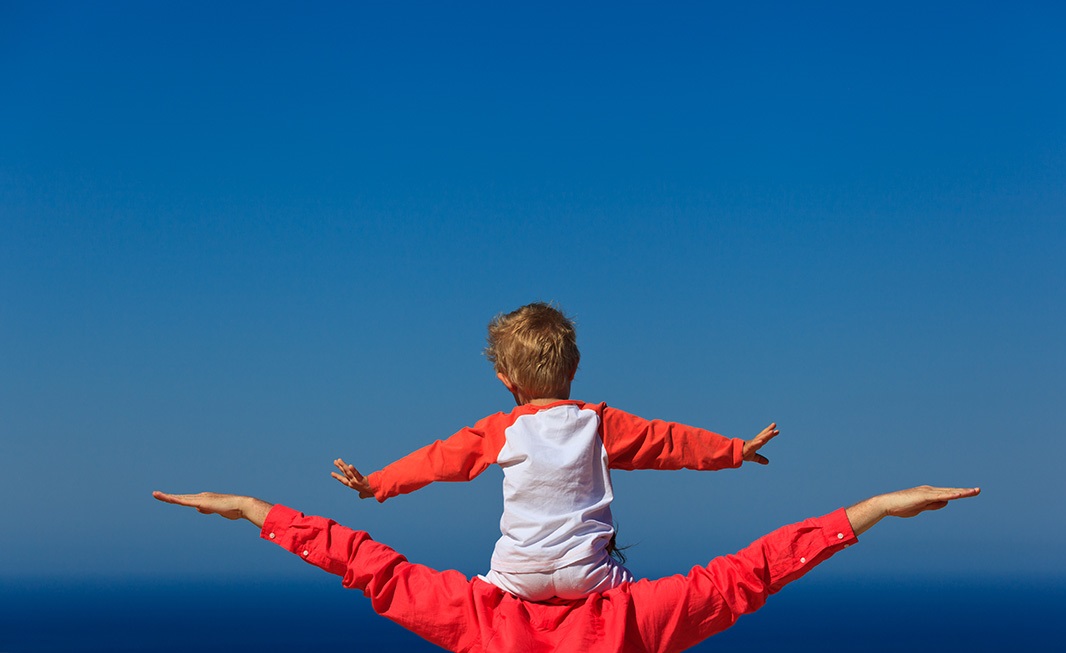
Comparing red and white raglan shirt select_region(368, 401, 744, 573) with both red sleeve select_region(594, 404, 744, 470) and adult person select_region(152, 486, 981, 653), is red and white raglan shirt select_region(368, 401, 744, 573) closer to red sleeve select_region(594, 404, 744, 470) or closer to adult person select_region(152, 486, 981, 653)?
red sleeve select_region(594, 404, 744, 470)

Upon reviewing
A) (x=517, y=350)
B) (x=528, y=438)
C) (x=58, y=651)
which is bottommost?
(x=528, y=438)

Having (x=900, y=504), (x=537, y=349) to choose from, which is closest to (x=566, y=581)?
(x=537, y=349)

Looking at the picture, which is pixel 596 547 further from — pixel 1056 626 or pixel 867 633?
pixel 1056 626

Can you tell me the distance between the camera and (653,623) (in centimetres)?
349

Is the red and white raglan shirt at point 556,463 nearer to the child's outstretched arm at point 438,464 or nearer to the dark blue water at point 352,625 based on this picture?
the child's outstretched arm at point 438,464

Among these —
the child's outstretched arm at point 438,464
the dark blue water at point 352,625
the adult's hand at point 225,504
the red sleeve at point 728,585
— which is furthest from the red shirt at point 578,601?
the dark blue water at point 352,625

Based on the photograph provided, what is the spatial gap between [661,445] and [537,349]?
20.6 inches

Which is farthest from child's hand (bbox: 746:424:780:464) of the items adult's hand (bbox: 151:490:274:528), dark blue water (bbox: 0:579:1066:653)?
dark blue water (bbox: 0:579:1066:653)

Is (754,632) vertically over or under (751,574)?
over

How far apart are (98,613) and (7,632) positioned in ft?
79.6

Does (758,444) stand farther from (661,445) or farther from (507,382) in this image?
(507,382)

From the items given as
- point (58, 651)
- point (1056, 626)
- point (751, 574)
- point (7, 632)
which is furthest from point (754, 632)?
point (751, 574)

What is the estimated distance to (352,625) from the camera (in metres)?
82.4

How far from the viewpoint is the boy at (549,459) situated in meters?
3.54
